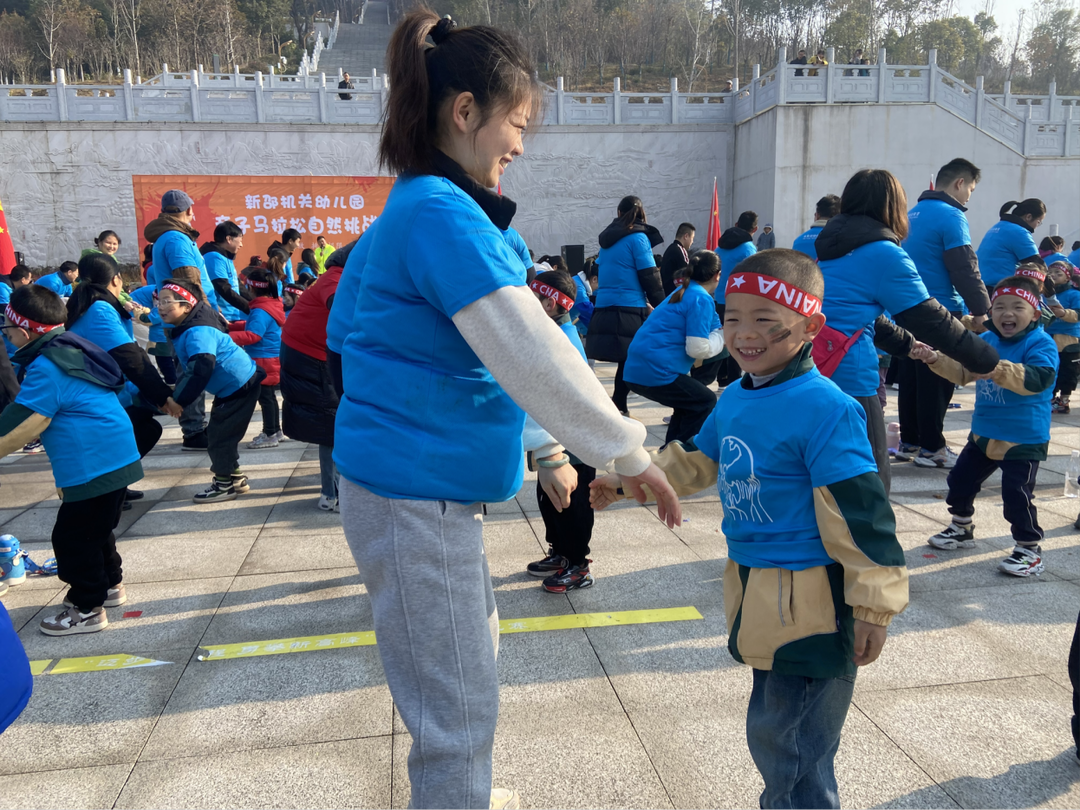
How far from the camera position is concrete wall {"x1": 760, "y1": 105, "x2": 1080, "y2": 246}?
20.5m

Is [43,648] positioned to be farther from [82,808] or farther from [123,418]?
[82,808]

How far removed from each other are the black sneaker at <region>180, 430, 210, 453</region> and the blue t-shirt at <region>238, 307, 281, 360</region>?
3.08 feet

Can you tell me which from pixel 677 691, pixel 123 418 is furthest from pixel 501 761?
pixel 123 418

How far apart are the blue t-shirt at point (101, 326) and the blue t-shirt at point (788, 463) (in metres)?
4.16

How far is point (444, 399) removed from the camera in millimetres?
1548

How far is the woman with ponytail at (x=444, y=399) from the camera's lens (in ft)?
4.81

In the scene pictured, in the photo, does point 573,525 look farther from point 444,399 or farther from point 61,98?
point 61,98

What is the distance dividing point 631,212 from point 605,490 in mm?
4871

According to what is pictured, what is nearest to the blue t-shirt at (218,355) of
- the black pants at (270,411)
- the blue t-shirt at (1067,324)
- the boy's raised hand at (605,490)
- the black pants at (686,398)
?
the black pants at (270,411)

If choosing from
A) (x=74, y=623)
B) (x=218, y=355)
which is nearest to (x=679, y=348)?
(x=218, y=355)

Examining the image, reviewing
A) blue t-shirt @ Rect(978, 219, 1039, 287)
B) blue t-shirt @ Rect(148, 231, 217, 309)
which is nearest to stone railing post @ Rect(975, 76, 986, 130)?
blue t-shirt @ Rect(978, 219, 1039, 287)

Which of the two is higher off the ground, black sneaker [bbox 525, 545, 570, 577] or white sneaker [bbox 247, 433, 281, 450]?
black sneaker [bbox 525, 545, 570, 577]

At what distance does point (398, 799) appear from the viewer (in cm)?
231

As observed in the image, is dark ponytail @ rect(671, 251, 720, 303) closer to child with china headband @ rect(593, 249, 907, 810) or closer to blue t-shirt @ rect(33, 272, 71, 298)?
child with china headband @ rect(593, 249, 907, 810)
